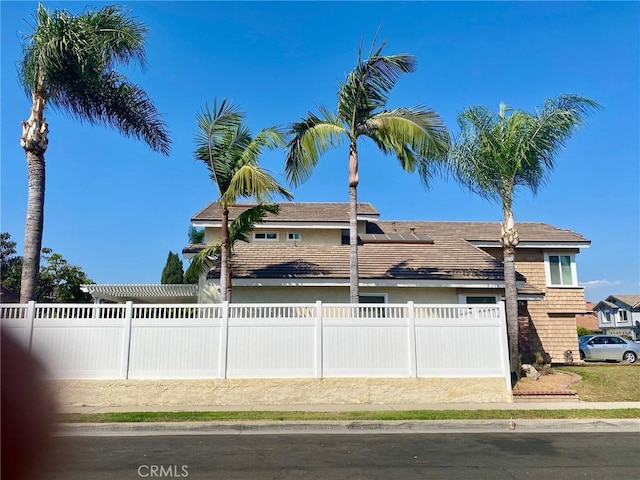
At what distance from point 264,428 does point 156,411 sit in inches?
106

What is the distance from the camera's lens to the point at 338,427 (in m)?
8.88

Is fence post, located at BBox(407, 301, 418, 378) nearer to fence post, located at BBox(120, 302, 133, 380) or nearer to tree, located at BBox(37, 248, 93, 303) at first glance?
fence post, located at BBox(120, 302, 133, 380)

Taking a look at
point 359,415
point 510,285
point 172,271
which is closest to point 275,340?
point 359,415

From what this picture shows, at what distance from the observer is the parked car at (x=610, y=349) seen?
21.7 m

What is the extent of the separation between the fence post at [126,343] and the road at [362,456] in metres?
2.42

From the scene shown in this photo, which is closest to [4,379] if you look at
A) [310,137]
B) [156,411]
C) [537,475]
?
[537,475]

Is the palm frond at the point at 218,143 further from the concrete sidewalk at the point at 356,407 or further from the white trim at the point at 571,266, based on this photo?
the white trim at the point at 571,266

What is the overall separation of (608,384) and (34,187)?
646 inches

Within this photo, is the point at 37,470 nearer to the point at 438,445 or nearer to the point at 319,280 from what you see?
the point at 438,445

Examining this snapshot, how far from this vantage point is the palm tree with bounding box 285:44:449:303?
12.3 m

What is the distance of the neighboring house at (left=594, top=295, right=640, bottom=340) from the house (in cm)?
3478

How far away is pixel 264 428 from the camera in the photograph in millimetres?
8805

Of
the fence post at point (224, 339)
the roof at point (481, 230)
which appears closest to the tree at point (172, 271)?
the roof at point (481, 230)

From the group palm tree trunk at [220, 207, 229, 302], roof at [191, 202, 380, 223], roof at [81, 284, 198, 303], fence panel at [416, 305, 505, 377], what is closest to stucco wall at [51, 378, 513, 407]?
fence panel at [416, 305, 505, 377]
